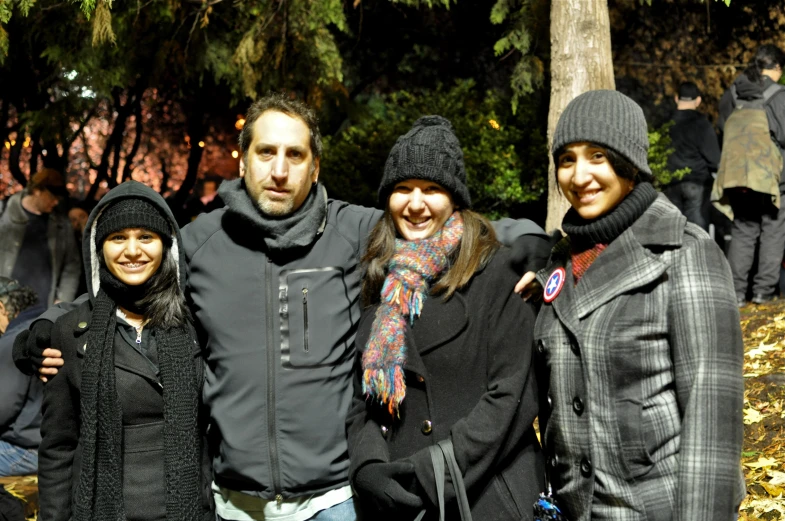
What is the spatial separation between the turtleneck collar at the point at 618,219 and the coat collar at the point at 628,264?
2 cm

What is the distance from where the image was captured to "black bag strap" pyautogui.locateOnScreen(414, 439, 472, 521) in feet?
8.64

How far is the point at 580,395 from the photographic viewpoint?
2.50 metres

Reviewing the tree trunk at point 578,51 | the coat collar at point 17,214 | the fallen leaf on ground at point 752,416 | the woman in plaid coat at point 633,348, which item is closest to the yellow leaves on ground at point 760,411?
the fallen leaf on ground at point 752,416

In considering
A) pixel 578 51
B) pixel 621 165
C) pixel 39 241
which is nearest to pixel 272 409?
pixel 621 165

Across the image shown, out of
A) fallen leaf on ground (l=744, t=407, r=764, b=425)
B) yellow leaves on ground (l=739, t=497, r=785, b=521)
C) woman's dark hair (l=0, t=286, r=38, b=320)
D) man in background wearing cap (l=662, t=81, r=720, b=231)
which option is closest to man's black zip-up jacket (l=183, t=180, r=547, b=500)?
yellow leaves on ground (l=739, t=497, r=785, b=521)

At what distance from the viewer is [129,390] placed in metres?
3.12

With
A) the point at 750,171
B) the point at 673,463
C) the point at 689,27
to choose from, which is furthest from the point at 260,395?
the point at 689,27

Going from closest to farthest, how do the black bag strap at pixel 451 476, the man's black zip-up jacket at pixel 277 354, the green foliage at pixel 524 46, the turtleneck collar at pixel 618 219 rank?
the turtleneck collar at pixel 618 219, the black bag strap at pixel 451 476, the man's black zip-up jacket at pixel 277 354, the green foliage at pixel 524 46

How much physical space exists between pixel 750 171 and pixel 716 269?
610 centimetres

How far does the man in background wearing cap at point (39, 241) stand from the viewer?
8.83 meters

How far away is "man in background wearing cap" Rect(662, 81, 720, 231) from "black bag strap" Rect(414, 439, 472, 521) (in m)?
7.51

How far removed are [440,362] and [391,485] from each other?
44 cm

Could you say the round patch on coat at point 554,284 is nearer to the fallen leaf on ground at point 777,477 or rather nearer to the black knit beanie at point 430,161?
the black knit beanie at point 430,161

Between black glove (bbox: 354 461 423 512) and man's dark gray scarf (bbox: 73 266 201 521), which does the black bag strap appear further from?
man's dark gray scarf (bbox: 73 266 201 521)
